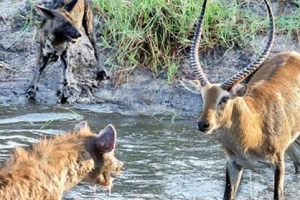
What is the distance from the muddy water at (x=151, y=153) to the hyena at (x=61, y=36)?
633 mm

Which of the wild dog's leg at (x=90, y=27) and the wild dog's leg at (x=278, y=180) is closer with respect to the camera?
the wild dog's leg at (x=278, y=180)

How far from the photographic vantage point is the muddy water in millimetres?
10117

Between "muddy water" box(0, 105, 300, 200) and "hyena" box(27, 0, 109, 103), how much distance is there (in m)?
0.63

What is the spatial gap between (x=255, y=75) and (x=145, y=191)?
179 cm

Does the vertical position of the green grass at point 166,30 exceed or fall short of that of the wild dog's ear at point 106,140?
it exceeds it

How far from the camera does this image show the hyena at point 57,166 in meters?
7.07

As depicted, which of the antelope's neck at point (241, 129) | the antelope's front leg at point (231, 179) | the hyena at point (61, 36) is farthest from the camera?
the hyena at point (61, 36)

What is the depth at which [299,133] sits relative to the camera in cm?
1052

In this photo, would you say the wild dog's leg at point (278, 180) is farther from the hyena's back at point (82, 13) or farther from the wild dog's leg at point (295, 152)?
the hyena's back at point (82, 13)

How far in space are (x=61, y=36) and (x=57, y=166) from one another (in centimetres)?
643

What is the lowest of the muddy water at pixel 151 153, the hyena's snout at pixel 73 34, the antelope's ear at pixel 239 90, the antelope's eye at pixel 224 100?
the muddy water at pixel 151 153

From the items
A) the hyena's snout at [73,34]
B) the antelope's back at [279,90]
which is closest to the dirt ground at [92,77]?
the hyena's snout at [73,34]

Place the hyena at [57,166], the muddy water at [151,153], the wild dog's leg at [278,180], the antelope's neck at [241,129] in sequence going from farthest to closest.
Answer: the muddy water at [151,153], the wild dog's leg at [278,180], the antelope's neck at [241,129], the hyena at [57,166]

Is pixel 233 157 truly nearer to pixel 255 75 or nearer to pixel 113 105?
pixel 255 75
